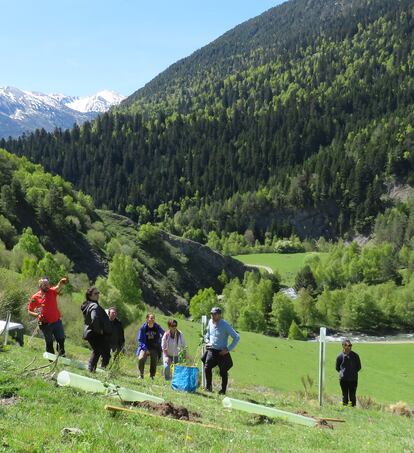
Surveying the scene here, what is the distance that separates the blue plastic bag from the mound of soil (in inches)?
146

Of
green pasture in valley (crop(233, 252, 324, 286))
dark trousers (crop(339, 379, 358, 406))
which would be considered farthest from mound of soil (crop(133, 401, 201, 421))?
green pasture in valley (crop(233, 252, 324, 286))

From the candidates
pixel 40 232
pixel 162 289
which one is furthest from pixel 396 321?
pixel 40 232

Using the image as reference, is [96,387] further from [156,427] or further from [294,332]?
[294,332]

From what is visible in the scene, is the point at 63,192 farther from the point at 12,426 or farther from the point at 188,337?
the point at 12,426

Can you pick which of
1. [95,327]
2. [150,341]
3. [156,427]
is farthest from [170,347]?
[156,427]

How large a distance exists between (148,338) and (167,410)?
696 centimetres

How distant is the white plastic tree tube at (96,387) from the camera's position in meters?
9.34

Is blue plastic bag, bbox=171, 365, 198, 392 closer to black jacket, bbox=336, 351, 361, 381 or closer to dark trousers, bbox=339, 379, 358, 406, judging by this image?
black jacket, bbox=336, 351, 361, 381

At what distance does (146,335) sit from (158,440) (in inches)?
348

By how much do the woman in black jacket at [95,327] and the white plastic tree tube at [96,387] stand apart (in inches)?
100

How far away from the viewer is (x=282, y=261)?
482 ft

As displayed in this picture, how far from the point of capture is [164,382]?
1452 cm

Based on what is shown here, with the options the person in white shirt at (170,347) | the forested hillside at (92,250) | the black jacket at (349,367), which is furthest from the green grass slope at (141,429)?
the forested hillside at (92,250)

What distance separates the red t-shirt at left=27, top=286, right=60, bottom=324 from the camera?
13.7m
